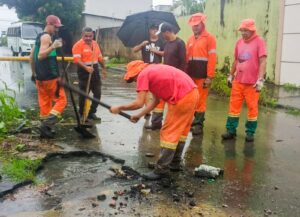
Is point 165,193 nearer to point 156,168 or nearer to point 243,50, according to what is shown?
point 156,168

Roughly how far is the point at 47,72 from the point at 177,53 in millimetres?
2044

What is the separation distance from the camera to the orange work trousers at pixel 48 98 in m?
5.78

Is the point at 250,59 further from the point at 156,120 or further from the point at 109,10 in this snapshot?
the point at 109,10

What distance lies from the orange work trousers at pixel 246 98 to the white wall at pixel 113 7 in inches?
1269

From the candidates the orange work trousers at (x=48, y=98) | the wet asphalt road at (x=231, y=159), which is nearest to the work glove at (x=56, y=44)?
the orange work trousers at (x=48, y=98)

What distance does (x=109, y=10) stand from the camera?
37000 millimetres

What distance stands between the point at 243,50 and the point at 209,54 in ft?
2.03

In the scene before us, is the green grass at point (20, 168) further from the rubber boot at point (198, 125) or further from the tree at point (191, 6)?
the tree at point (191, 6)

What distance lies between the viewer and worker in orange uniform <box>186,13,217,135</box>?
20.0 feet

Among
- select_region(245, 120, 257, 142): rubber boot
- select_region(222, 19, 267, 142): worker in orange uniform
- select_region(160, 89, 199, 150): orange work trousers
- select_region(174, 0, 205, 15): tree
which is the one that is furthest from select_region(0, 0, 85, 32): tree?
select_region(160, 89, 199, 150): orange work trousers

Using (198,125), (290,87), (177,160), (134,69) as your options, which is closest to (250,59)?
(198,125)

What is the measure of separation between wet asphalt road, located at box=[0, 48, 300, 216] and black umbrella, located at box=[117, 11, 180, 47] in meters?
1.61

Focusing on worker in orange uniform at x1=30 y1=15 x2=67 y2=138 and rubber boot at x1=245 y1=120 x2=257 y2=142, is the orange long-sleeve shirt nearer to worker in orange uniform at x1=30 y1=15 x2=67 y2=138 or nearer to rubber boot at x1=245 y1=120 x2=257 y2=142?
worker in orange uniform at x1=30 y1=15 x2=67 y2=138

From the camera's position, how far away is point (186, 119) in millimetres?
4121
